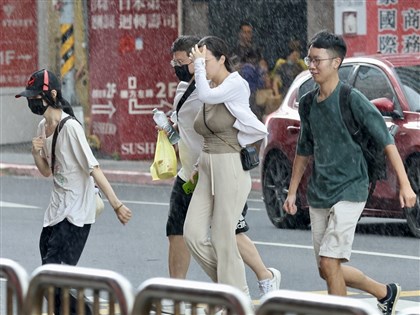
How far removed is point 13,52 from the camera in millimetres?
28938

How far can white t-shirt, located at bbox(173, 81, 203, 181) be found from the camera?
32.3 ft

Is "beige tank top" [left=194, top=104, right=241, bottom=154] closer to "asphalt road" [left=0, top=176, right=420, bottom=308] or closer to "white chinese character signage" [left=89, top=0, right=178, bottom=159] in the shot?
"asphalt road" [left=0, top=176, right=420, bottom=308]

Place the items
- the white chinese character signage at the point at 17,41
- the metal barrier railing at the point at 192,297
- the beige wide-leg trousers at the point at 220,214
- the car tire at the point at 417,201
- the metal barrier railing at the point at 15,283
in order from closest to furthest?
the metal barrier railing at the point at 192,297
the metal barrier railing at the point at 15,283
the beige wide-leg trousers at the point at 220,214
the car tire at the point at 417,201
the white chinese character signage at the point at 17,41

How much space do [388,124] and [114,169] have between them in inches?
382

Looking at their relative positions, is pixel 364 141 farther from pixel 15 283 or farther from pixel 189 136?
pixel 15 283

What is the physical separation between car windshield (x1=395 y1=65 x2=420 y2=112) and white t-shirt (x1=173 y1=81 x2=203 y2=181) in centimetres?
516

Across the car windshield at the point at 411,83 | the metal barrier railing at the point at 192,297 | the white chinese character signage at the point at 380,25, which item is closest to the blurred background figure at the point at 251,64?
the white chinese character signage at the point at 380,25

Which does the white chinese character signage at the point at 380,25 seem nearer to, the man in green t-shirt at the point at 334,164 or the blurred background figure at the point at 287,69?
the blurred background figure at the point at 287,69

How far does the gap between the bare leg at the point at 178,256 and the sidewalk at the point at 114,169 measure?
1040cm

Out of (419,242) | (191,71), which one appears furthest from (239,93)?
(419,242)

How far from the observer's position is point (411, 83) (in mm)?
14969

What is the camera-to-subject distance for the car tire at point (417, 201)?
46.5 ft

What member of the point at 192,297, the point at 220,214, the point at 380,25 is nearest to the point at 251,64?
the point at 380,25

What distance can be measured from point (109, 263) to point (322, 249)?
4.36 m
